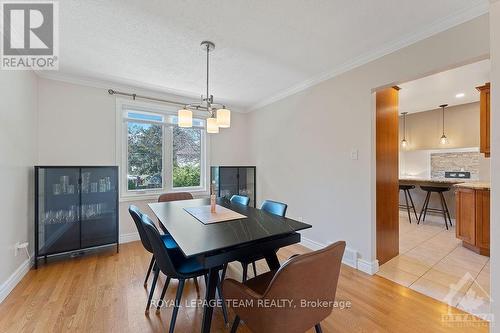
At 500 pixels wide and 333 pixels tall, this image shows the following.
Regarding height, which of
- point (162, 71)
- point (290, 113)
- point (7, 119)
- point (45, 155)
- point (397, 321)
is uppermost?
point (162, 71)

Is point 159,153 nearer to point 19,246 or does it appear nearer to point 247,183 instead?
point 247,183

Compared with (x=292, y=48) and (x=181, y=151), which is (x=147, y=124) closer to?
(x=181, y=151)

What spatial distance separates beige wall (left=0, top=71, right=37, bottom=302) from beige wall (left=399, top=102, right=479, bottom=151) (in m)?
7.46

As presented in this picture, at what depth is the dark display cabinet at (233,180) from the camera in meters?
4.07

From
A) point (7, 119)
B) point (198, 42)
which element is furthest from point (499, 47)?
point (7, 119)

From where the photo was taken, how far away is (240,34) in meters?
2.04

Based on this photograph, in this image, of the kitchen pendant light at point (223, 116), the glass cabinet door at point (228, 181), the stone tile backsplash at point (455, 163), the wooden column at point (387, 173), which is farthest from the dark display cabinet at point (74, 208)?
the stone tile backsplash at point (455, 163)

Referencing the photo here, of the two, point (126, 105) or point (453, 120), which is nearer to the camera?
point (126, 105)

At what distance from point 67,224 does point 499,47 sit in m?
4.38

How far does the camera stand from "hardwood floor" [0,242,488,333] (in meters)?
1.64

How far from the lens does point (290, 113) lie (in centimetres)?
358

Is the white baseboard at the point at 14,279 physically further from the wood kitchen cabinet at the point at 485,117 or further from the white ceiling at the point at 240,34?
the wood kitchen cabinet at the point at 485,117

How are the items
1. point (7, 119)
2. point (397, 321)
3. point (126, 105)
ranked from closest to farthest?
1. point (397, 321)
2. point (7, 119)
3. point (126, 105)

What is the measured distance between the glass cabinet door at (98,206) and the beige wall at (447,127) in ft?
22.3
